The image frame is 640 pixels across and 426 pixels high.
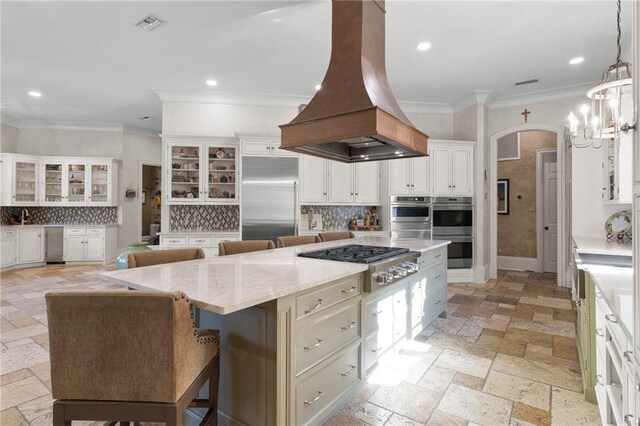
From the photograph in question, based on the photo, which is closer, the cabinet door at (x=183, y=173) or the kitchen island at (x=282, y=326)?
the kitchen island at (x=282, y=326)

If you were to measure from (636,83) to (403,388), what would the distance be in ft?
7.07

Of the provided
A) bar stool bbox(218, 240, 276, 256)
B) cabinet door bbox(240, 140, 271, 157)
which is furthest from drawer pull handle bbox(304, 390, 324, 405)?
cabinet door bbox(240, 140, 271, 157)

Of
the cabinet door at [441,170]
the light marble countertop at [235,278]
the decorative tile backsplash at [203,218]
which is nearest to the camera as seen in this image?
the light marble countertop at [235,278]

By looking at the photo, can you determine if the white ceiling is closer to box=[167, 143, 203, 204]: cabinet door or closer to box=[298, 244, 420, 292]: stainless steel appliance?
box=[167, 143, 203, 204]: cabinet door

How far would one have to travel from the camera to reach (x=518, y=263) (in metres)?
6.84

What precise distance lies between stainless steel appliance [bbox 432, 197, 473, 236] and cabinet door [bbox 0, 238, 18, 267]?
26.2 feet

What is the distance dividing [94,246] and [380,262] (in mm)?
7234

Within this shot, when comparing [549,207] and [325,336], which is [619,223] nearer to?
[549,207]

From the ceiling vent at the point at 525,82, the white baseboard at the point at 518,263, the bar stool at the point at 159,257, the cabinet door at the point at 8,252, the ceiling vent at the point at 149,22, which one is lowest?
the white baseboard at the point at 518,263

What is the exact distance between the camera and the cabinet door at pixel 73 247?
7.18 m

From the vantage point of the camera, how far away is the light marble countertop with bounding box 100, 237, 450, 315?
1424 millimetres

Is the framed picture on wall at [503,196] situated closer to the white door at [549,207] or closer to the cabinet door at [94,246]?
the white door at [549,207]

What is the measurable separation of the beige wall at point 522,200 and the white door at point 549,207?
0.54ft

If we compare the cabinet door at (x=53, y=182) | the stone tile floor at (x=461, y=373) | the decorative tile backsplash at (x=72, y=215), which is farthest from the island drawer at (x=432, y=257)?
the cabinet door at (x=53, y=182)
